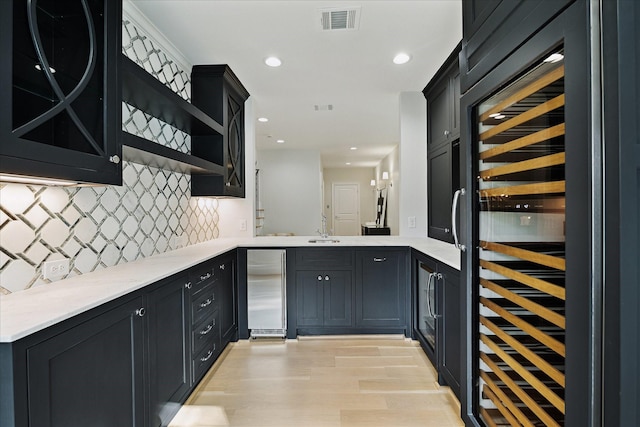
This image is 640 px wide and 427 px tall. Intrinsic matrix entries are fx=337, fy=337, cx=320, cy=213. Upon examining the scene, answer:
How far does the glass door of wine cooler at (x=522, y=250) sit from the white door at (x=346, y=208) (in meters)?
10.2

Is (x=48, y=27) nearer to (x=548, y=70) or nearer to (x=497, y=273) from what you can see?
(x=548, y=70)

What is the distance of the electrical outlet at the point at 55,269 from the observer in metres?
1.60

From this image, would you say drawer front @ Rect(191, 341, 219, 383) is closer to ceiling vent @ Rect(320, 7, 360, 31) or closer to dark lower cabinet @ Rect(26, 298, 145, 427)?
dark lower cabinet @ Rect(26, 298, 145, 427)

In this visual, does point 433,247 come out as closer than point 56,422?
No

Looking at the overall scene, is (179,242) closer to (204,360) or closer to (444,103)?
(204,360)

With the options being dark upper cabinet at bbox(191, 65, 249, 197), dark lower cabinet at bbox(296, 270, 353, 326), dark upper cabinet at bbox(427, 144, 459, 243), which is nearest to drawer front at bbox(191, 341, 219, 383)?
dark lower cabinet at bbox(296, 270, 353, 326)

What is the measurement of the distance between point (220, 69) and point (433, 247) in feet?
8.02

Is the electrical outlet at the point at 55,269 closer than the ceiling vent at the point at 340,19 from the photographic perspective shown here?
Yes

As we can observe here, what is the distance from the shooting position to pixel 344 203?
11.6 m

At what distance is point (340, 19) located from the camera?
2.26 m

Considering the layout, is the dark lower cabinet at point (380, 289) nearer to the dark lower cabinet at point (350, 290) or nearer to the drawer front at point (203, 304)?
the dark lower cabinet at point (350, 290)

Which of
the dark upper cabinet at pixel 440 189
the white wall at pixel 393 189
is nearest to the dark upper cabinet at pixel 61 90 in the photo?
the dark upper cabinet at pixel 440 189

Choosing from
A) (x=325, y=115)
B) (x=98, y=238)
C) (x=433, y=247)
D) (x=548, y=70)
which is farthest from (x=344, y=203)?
(x=548, y=70)

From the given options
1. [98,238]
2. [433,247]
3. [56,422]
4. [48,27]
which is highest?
[48,27]
